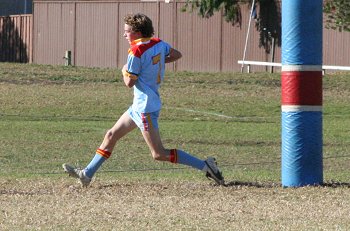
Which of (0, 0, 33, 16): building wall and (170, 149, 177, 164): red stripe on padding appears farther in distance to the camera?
(0, 0, 33, 16): building wall

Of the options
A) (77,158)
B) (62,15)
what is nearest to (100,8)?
(62,15)

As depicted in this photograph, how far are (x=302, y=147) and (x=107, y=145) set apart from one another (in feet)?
6.61

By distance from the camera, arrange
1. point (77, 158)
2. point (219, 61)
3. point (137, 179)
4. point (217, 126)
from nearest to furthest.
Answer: point (137, 179) < point (77, 158) < point (217, 126) < point (219, 61)

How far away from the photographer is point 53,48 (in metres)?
41.0

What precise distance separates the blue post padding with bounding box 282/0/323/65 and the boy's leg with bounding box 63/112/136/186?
1788mm

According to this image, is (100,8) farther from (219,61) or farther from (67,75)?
(67,75)

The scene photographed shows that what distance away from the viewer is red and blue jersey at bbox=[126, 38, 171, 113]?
10.8 meters

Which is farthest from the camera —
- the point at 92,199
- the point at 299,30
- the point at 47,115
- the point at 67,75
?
the point at 67,75

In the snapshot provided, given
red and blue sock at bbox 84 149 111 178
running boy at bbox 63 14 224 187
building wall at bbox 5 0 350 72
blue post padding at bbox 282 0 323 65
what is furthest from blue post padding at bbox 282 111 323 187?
building wall at bbox 5 0 350 72

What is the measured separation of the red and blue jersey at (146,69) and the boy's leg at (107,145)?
0.63ft

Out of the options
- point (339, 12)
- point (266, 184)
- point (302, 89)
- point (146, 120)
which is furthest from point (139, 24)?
point (339, 12)

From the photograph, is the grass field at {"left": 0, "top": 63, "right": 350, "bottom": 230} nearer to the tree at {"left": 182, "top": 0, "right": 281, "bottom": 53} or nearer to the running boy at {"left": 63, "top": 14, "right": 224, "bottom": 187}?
the running boy at {"left": 63, "top": 14, "right": 224, "bottom": 187}

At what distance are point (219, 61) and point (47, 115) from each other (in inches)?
613

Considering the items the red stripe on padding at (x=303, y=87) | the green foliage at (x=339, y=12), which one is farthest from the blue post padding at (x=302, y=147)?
the green foliage at (x=339, y=12)
